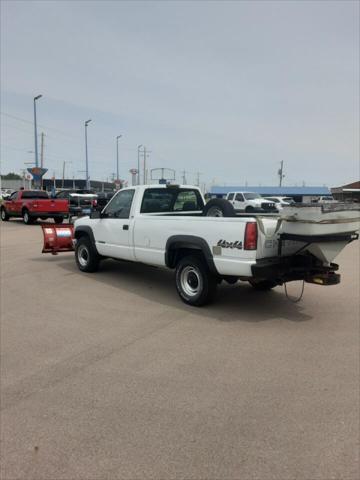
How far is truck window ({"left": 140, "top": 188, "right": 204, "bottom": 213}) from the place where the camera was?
8.11 metres

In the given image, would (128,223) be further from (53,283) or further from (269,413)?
(269,413)

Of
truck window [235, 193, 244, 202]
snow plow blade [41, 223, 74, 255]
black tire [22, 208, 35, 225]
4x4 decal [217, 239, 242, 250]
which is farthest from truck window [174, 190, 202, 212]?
truck window [235, 193, 244, 202]

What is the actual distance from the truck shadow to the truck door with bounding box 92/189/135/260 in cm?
61

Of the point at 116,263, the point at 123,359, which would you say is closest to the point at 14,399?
the point at 123,359

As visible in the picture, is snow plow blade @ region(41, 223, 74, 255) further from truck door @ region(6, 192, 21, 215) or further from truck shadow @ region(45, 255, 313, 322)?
truck door @ region(6, 192, 21, 215)

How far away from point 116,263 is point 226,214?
14.6ft

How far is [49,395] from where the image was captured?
3.77m

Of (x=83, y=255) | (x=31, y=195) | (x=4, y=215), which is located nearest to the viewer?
(x=83, y=255)

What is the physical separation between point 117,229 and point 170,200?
3.89ft

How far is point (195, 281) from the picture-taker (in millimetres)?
6812

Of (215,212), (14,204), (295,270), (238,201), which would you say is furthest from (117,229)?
(238,201)

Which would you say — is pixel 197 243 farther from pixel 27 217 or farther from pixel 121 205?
pixel 27 217

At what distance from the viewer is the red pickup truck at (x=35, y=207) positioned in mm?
21625

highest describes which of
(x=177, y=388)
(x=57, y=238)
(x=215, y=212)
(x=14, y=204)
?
(x=14, y=204)
